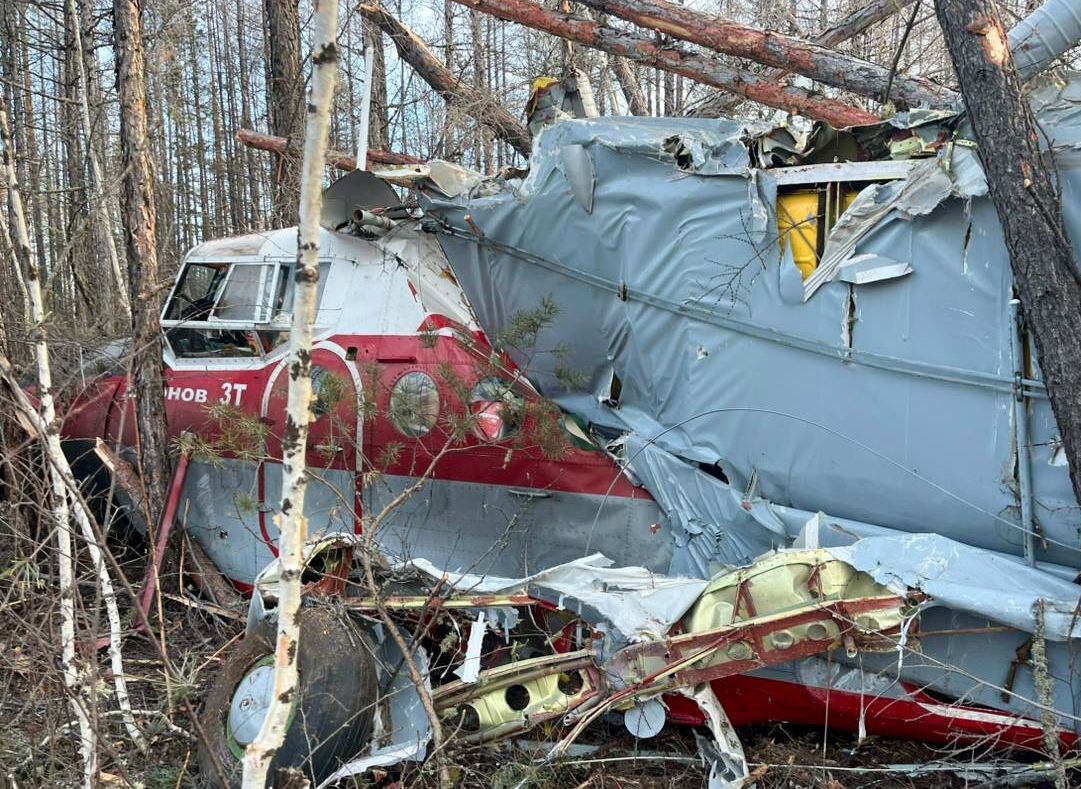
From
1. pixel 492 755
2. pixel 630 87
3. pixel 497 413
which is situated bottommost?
pixel 492 755

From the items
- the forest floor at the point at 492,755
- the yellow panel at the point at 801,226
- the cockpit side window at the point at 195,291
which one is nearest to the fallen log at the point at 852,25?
the yellow panel at the point at 801,226

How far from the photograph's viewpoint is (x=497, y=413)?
5.41 m

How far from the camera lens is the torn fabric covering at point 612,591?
3.93 meters

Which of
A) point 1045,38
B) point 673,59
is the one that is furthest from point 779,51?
point 1045,38

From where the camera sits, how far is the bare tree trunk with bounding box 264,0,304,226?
10.5 metres

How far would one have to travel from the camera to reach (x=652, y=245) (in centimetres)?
520

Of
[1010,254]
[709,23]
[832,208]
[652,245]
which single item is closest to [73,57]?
[709,23]

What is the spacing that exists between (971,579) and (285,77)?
10121 mm

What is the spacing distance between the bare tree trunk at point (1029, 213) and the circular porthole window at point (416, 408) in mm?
3410

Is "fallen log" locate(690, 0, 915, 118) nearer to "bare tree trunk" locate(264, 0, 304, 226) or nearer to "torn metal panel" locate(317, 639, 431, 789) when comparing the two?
"torn metal panel" locate(317, 639, 431, 789)

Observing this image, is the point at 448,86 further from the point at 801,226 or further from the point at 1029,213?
the point at 1029,213

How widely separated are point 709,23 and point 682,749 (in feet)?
16.6

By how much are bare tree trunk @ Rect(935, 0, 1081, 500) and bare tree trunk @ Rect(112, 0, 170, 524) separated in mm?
5323

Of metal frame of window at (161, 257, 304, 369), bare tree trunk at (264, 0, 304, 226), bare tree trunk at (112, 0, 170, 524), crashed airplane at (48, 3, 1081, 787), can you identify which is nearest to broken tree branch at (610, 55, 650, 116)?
bare tree trunk at (264, 0, 304, 226)
